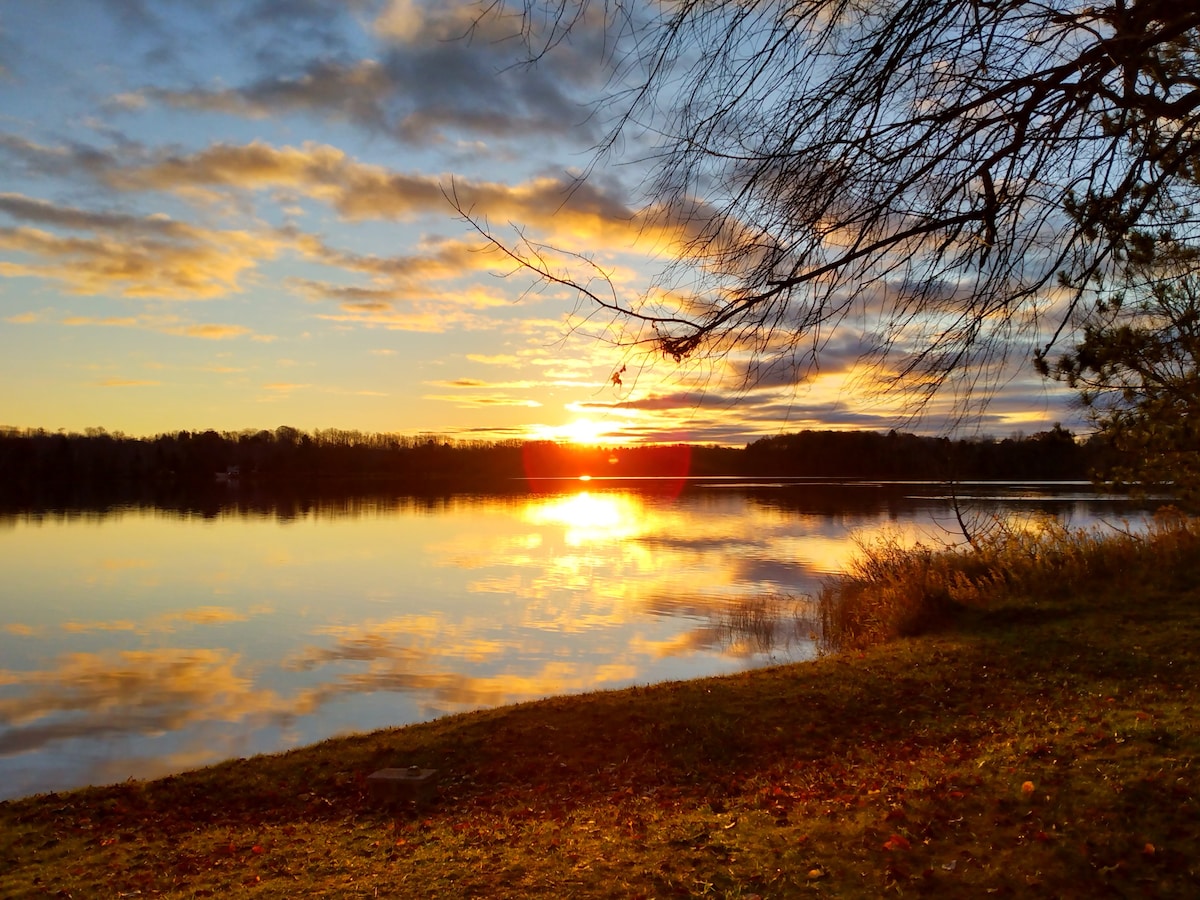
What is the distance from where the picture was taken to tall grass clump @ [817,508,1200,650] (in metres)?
15.4

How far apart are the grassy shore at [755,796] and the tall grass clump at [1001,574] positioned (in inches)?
59.8

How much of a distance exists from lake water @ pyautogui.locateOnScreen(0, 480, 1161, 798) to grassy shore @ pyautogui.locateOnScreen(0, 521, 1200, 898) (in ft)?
13.3

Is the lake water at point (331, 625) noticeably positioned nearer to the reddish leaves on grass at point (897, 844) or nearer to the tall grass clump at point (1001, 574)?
the tall grass clump at point (1001, 574)

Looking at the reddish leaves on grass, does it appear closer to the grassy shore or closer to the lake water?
the grassy shore

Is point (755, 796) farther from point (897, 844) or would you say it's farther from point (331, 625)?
A: point (331, 625)

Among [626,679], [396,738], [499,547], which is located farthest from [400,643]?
[499,547]

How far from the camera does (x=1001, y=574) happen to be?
16.8m

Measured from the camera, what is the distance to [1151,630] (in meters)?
12.1

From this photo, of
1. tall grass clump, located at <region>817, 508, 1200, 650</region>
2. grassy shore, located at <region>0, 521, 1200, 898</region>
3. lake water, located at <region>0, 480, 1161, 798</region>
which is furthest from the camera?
tall grass clump, located at <region>817, 508, 1200, 650</region>

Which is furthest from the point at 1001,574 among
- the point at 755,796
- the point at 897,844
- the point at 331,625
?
the point at 331,625

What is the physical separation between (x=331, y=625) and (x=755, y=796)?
1735 centimetres

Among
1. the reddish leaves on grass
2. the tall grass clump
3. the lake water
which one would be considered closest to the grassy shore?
the reddish leaves on grass

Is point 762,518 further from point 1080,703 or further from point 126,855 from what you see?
point 126,855

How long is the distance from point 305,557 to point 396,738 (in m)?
27.7
